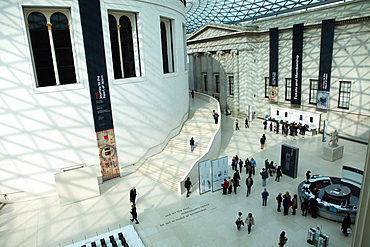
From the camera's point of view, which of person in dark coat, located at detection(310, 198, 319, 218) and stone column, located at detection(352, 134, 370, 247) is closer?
stone column, located at detection(352, 134, 370, 247)

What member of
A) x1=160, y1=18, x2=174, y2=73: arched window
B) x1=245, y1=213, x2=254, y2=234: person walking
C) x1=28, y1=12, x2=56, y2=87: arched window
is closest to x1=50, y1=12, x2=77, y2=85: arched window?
x1=28, y1=12, x2=56, y2=87: arched window

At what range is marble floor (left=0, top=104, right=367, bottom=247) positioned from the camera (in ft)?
37.0

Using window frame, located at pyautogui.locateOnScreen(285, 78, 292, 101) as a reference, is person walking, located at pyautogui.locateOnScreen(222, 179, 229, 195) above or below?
below

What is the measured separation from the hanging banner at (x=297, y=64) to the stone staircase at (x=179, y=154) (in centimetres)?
915

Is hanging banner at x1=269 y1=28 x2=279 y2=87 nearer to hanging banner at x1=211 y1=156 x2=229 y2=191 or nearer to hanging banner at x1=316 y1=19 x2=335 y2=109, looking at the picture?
hanging banner at x1=316 y1=19 x2=335 y2=109

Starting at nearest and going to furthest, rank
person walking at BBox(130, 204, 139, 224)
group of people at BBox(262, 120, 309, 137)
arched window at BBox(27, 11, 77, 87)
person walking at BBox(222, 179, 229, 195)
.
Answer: person walking at BBox(130, 204, 139, 224)
person walking at BBox(222, 179, 229, 195)
arched window at BBox(27, 11, 77, 87)
group of people at BBox(262, 120, 309, 137)

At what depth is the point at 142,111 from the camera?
18.8m

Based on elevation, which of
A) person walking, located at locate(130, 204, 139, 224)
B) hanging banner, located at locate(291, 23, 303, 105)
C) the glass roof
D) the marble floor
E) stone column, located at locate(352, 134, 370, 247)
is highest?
the glass roof

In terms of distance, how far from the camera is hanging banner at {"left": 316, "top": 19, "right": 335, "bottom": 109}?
75.0ft

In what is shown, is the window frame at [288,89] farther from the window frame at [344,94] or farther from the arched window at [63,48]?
the arched window at [63,48]

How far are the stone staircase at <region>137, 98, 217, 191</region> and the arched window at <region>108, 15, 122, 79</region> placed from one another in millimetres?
6515

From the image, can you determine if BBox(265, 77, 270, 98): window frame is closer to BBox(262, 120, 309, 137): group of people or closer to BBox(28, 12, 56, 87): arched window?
BBox(262, 120, 309, 137): group of people

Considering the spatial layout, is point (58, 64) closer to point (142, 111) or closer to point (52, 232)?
point (142, 111)

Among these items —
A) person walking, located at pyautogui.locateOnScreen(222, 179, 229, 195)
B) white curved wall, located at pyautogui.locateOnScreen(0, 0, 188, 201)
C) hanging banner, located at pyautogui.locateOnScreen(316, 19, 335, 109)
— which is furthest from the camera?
hanging banner, located at pyautogui.locateOnScreen(316, 19, 335, 109)
